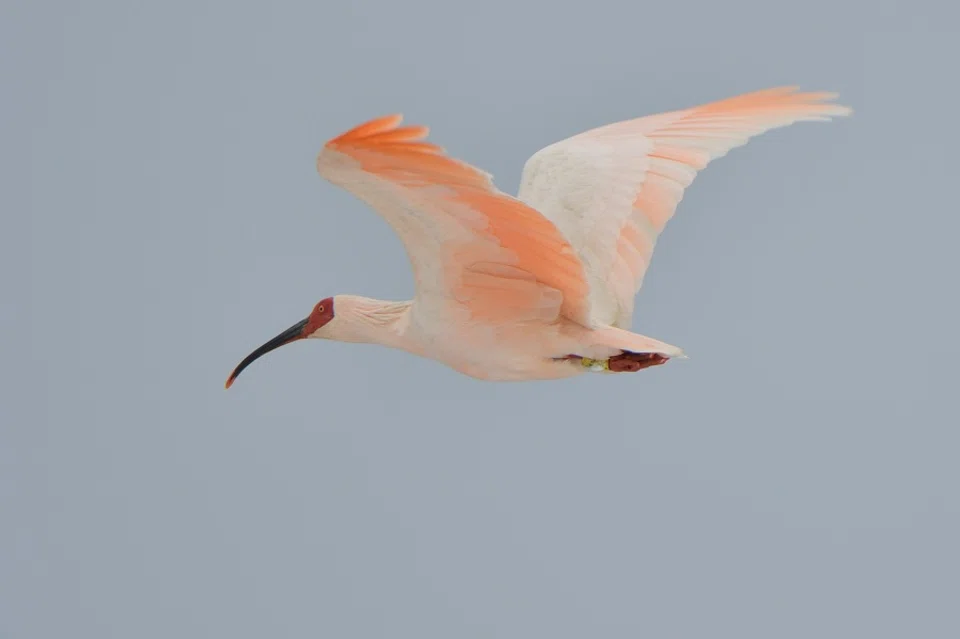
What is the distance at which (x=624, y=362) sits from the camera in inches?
423

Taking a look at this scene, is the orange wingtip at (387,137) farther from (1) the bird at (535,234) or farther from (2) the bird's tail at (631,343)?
(2) the bird's tail at (631,343)

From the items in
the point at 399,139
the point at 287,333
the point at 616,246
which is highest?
the point at 399,139

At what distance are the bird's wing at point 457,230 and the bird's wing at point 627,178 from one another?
0.73 meters

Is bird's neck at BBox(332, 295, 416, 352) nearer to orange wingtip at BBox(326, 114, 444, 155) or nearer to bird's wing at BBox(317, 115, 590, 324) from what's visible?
bird's wing at BBox(317, 115, 590, 324)

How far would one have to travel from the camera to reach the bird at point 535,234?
29.5 ft

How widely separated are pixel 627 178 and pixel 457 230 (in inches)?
87.6

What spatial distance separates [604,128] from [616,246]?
4.65 feet

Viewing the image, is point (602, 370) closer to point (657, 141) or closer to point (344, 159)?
point (657, 141)

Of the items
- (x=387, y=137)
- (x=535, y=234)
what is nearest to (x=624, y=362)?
(x=535, y=234)

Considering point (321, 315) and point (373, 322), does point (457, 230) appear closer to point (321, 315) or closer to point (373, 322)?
point (373, 322)

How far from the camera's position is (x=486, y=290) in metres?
10.3

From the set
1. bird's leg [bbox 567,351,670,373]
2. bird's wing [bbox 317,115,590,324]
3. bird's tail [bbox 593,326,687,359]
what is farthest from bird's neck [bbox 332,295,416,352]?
bird's tail [bbox 593,326,687,359]

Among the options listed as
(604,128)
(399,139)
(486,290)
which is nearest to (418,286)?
(486,290)

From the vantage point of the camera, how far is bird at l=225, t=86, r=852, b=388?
8992mm
